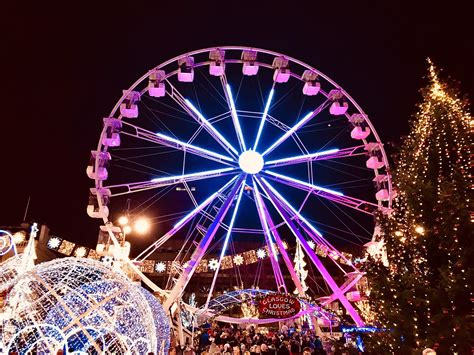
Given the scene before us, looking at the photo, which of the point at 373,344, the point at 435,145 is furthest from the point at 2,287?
the point at 435,145

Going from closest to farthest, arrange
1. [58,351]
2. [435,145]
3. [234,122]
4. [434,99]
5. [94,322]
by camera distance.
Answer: [58,351]
[435,145]
[434,99]
[94,322]
[234,122]

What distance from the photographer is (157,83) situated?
59.0ft

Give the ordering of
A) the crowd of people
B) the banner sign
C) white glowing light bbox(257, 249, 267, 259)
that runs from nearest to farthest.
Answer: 1. the crowd of people
2. the banner sign
3. white glowing light bbox(257, 249, 267, 259)

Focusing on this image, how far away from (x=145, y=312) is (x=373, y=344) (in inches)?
200

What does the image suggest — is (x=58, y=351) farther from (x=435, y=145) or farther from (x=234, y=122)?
(x=234, y=122)

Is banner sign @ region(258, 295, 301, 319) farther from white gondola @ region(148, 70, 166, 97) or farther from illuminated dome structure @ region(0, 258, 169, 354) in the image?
white gondola @ region(148, 70, 166, 97)

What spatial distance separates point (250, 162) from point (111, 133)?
600cm

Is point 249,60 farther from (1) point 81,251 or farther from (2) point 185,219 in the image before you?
(1) point 81,251

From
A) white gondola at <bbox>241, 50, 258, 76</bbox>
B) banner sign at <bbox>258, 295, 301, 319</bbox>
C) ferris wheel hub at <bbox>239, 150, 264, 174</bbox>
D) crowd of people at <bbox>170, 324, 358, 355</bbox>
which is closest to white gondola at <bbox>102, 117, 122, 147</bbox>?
ferris wheel hub at <bbox>239, 150, 264, 174</bbox>

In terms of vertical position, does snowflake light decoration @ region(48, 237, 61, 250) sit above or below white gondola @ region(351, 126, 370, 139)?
above

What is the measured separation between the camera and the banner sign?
1459 cm

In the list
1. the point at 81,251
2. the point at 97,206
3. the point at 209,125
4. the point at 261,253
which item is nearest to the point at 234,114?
the point at 209,125

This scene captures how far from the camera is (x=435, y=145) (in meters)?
9.41

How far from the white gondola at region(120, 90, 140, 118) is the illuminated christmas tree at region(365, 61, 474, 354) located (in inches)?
460
